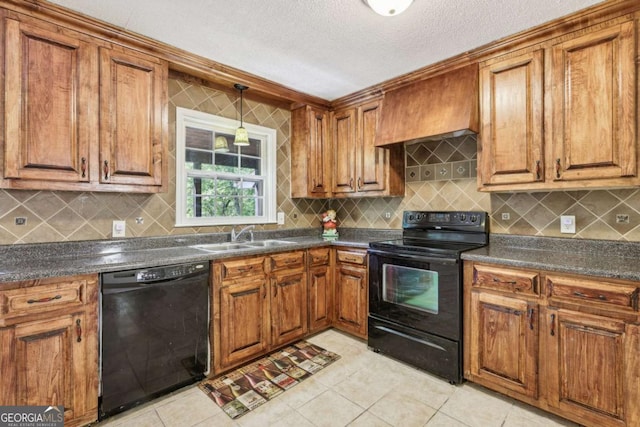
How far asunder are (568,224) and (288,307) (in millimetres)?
2283

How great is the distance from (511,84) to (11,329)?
3.35m

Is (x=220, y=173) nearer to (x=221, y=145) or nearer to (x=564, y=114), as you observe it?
(x=221, y=145)

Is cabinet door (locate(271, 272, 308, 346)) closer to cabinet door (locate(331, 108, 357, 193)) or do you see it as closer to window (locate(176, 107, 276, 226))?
window (locate(176, 107, 276, 226))

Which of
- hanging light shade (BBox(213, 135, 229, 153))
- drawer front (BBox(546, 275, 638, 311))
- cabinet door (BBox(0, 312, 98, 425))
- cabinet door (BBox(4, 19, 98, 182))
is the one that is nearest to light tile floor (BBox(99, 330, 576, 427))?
cabinet door (BBox(0, 312, 98, 425))

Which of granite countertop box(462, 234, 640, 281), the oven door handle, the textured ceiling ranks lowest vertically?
the oven door handle

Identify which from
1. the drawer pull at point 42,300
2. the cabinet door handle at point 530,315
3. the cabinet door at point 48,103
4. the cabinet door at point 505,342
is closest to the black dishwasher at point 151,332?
the drawer pull at point 42,300

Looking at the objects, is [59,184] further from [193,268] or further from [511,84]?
[511,84]

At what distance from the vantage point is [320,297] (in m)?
3.03

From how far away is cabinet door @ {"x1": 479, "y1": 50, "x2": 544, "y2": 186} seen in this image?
2.12 m

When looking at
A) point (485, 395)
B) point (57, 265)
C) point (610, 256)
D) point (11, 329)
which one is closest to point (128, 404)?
point (11, 329)

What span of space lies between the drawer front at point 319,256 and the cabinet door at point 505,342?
1.36m

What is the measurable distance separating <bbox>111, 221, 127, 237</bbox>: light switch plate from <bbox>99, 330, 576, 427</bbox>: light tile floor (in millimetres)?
1205

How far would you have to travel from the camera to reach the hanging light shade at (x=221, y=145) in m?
2.98

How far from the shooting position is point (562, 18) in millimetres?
1944
